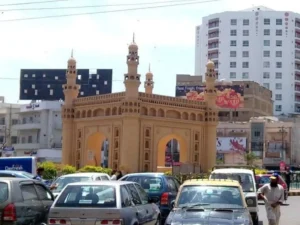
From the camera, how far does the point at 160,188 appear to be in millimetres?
15750

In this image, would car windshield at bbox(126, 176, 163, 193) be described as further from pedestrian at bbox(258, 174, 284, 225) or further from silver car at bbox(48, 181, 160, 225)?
silver car at bbox(48, 181, 160, 225)

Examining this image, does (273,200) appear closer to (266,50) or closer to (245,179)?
(245,179)

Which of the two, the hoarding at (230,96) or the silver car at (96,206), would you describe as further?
the hoarding at (230,96)

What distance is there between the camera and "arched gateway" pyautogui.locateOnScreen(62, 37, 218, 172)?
43.6 metres

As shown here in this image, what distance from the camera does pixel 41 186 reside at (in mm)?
12008

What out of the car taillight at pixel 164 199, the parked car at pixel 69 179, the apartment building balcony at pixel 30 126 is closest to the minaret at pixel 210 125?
the apartment building balcony at pixel 30 126

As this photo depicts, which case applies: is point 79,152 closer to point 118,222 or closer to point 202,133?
point 202,133

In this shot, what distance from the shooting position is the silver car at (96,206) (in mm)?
10164

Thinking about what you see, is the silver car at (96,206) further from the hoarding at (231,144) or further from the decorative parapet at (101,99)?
the hoarding at (231,144)

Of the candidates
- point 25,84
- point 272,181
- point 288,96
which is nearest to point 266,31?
point 288,96

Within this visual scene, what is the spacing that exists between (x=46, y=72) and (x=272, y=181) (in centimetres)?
6507

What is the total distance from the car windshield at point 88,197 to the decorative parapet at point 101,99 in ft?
108

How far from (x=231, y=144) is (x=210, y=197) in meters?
65.2

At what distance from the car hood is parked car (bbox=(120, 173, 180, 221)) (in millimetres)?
4978
